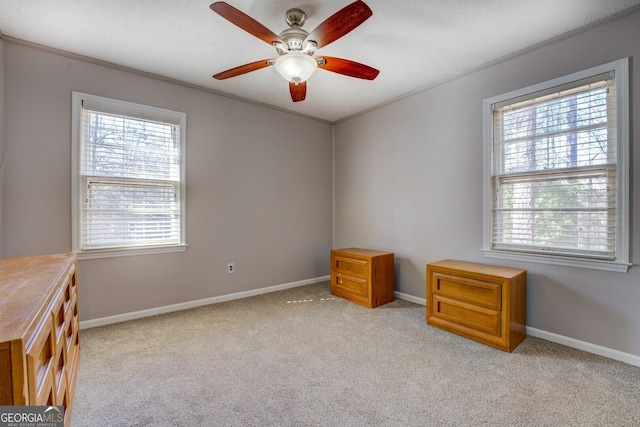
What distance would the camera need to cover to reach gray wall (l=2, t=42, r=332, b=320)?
8.42 feet

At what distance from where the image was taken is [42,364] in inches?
44.8

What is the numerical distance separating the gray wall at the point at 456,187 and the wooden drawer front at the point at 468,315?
50 cm

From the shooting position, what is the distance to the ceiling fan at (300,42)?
5.80 ft

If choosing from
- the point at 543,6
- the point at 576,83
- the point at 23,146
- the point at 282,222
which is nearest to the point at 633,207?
the point at 576,83

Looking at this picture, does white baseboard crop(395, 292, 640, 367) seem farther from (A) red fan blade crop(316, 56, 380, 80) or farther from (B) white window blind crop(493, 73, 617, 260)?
(A) red fan blade crop(316, 56, 380, 80)

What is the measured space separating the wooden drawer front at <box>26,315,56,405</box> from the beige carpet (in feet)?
1.99

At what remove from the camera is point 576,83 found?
7.88 feet

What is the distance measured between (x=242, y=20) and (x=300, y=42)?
0.52 metres

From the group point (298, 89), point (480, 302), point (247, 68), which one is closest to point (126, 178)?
point (247, 68)

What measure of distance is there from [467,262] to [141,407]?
288cm

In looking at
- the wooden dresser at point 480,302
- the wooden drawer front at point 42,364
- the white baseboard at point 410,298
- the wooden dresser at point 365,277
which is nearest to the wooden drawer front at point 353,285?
the wooden dresser at point 365,277

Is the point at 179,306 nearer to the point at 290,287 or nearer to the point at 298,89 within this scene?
the point at 290,287

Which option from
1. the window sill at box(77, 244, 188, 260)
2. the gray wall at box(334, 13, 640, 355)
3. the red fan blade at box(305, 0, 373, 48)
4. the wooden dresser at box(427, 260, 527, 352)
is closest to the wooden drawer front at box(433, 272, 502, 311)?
the wooden dresser at box(427, 260, 527, 352)

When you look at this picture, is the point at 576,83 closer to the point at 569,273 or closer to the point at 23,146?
the point at 569,273
